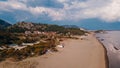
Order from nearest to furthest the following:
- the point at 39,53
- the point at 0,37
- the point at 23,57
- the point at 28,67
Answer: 1. the point at 28,67
2. the point at 23,57
3. the point at 39,53
4. the point at 0,37

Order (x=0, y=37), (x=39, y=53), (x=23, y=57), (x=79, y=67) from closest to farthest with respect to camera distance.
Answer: (x=79, y=67)
(x=23, y=57)
(x=39, y=53)
(x=0, y=37)

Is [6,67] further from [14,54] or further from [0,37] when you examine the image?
[0,37]

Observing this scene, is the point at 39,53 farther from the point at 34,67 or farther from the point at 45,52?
the point at 34,67

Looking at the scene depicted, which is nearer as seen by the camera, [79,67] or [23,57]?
[79,67]

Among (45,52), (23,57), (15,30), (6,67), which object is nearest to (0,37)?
(45,52)

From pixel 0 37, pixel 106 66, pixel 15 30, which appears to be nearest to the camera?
pixel 106 66

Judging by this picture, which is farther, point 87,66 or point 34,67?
point 87,66

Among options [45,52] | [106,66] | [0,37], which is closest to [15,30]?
[0,37]

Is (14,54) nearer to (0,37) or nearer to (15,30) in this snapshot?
(0,37)

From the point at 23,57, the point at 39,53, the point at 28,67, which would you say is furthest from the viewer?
the point at 39,53
